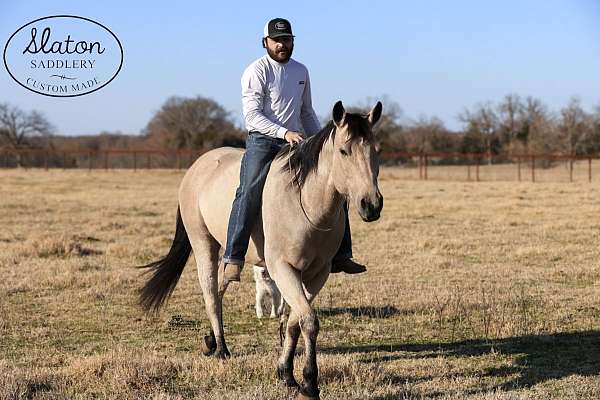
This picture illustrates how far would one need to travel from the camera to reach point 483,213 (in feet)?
71.2

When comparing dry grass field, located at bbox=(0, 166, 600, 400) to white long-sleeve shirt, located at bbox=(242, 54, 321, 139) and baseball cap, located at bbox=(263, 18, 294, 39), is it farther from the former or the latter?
baseball cap, located at bbox=(263, 18, 294, 39)

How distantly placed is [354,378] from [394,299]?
12.5ft

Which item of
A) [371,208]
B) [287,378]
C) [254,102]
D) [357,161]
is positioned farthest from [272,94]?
[287,378]

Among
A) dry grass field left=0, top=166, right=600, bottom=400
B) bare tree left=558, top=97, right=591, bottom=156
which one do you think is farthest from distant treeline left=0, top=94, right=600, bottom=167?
dry grass field left=0, top=166, right=600, bottom=400

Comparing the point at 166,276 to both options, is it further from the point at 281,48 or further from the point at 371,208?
the point at 371,208

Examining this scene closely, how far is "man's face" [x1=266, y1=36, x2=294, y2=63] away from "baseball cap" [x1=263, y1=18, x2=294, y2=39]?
0.06m

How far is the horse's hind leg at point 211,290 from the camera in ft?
22.6

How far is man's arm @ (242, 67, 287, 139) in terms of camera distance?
239 inches

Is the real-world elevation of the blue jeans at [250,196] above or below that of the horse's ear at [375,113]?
below

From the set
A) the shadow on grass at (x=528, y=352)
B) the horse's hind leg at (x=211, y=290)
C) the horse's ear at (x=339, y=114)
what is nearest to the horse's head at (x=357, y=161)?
the horse's ear at (x=339, y=114)

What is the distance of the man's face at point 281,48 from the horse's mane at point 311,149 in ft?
2.55

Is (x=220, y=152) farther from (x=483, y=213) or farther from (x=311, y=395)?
(x=483, y=213)

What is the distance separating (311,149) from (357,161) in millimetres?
628

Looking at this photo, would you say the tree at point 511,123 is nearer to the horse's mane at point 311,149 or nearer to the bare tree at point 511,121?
the bare tree at point 511,121
